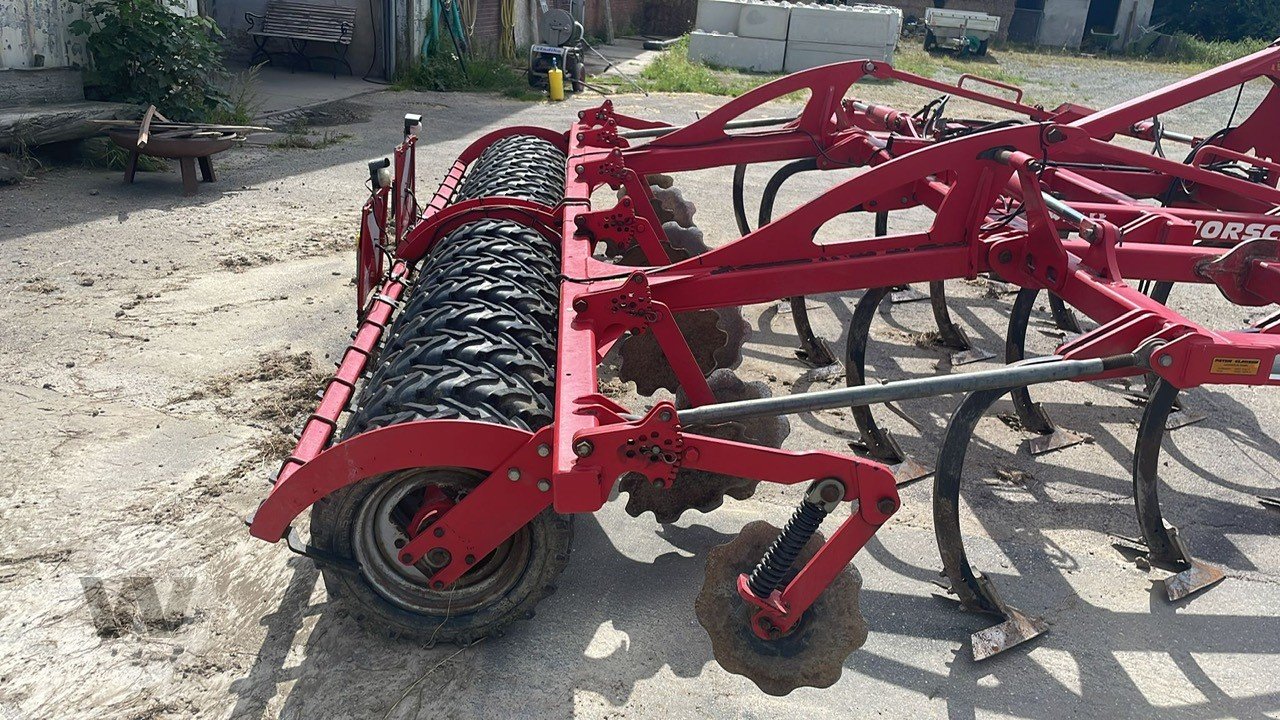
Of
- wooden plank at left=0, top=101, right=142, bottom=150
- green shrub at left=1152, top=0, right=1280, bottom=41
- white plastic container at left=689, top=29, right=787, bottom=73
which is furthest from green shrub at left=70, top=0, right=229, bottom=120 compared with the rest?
green shrub at left=1152, top=0, right=1280, bottom=41

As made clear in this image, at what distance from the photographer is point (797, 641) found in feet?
7.68

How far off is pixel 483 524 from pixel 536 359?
1.83ft

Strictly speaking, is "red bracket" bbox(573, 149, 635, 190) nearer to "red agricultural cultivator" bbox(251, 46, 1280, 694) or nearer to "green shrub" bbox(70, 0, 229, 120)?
"red agricultural cultivator" bbox(251, 46, 1280, 694)

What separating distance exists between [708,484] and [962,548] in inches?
31.9

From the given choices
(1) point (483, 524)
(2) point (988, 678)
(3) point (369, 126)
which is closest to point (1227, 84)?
(2) point (988, 678)

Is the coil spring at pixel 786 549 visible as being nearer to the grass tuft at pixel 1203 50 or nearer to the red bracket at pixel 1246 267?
the red bracket at pixel 1246 267

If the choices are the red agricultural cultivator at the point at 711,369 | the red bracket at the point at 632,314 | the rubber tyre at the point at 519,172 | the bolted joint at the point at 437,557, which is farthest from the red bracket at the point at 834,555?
the rubber tyre at the point at 519,172

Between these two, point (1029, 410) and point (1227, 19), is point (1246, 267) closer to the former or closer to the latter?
point (1029, 410)

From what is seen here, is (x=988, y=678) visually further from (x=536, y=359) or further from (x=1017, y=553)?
(x=536, y=359)

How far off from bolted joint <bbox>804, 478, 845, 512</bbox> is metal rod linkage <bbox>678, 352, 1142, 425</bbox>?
171 millimetres

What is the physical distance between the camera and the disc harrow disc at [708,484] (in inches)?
122

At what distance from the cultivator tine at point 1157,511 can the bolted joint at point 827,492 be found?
4.00 feet

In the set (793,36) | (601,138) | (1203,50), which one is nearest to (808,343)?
(601,138)

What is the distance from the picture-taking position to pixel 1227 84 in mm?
3637
